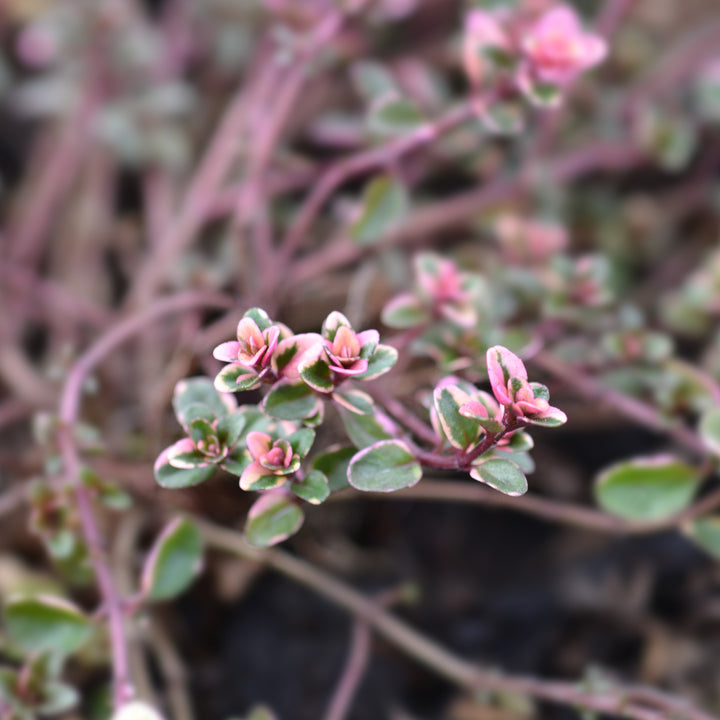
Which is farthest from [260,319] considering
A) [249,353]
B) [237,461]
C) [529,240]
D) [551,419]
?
[529,240]

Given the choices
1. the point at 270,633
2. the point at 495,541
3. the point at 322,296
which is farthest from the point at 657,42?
the point at 270,633

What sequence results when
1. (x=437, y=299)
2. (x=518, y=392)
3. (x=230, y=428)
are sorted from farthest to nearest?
1. (x=437, y=299)
2. (x=230, y=428)
3. (x=518, y=392)

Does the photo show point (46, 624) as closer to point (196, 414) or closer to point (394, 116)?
point (196, 414)

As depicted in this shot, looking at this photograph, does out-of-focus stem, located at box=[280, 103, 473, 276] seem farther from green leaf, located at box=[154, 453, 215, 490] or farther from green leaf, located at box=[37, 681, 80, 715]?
green leaf, located at box=[37, 681, 80, 715]

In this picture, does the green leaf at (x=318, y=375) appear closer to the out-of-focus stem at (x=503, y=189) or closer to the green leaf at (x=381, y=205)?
the green leaf at (x=381, y=205)

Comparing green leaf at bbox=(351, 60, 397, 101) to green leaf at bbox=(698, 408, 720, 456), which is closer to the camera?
green leaf at bbox=(698, 408, 720, 456)

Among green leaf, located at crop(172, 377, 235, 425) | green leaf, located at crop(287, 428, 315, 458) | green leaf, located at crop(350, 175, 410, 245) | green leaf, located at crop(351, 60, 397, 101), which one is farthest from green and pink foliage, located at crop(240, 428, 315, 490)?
green leaf, located at crop(351, 60, 397, 101)

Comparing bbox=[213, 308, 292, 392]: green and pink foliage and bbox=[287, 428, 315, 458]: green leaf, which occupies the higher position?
bbox=[213, 308, 292, 392]: green and pink foliage
